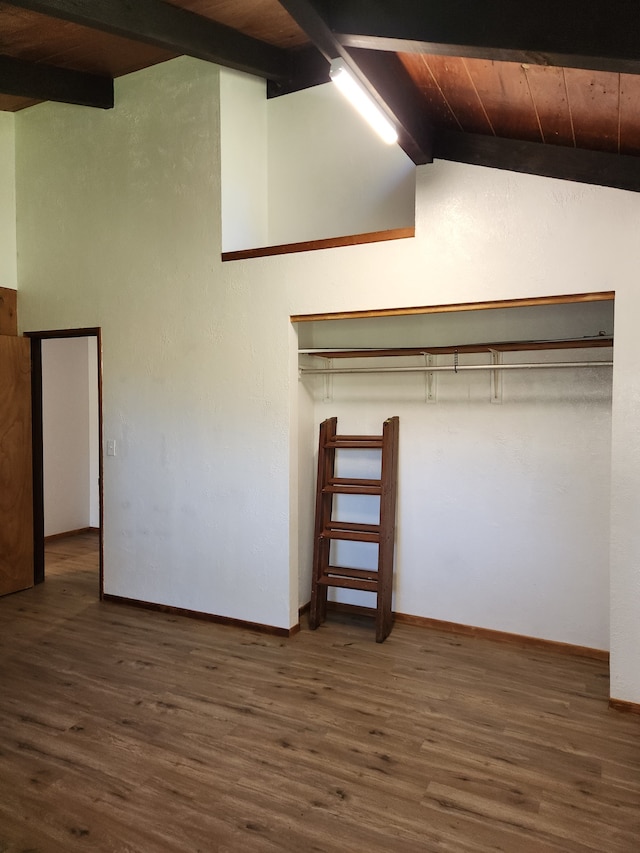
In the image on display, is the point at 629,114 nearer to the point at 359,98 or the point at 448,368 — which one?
the point at 359,98

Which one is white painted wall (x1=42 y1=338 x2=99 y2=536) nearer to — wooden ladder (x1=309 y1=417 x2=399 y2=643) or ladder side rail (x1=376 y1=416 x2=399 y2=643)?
wooden ladder (x1=309 y1=417 x2=399 y2=643)

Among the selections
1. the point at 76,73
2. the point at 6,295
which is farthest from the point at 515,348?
the point at 6,295

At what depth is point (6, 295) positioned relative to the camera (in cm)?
479

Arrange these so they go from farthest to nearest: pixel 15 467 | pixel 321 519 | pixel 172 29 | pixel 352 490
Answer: pixel 15 467, pixel 321 519, pixel 352 490, pixel 172 29

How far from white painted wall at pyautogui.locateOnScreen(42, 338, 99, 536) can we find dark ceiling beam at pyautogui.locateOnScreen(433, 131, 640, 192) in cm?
491

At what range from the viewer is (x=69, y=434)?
677cm

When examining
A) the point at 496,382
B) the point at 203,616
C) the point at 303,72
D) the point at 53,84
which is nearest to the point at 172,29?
the point at 303,72

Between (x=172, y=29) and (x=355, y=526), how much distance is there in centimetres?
314

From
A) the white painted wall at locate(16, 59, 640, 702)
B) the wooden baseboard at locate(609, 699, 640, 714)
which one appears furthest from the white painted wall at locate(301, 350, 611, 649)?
the wooden baseboard at locate(609, 699, 640, 714)

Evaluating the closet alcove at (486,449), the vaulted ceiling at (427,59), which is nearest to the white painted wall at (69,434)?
the vaulted ceiling at (427,59)

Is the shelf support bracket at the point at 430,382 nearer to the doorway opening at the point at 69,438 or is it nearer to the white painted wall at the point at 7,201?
the white painted wall at the point at 7,201

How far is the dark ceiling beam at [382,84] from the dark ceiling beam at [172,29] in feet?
4.74

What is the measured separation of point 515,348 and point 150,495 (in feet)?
8.86

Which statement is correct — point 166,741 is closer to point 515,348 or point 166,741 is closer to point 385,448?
point 385,448
